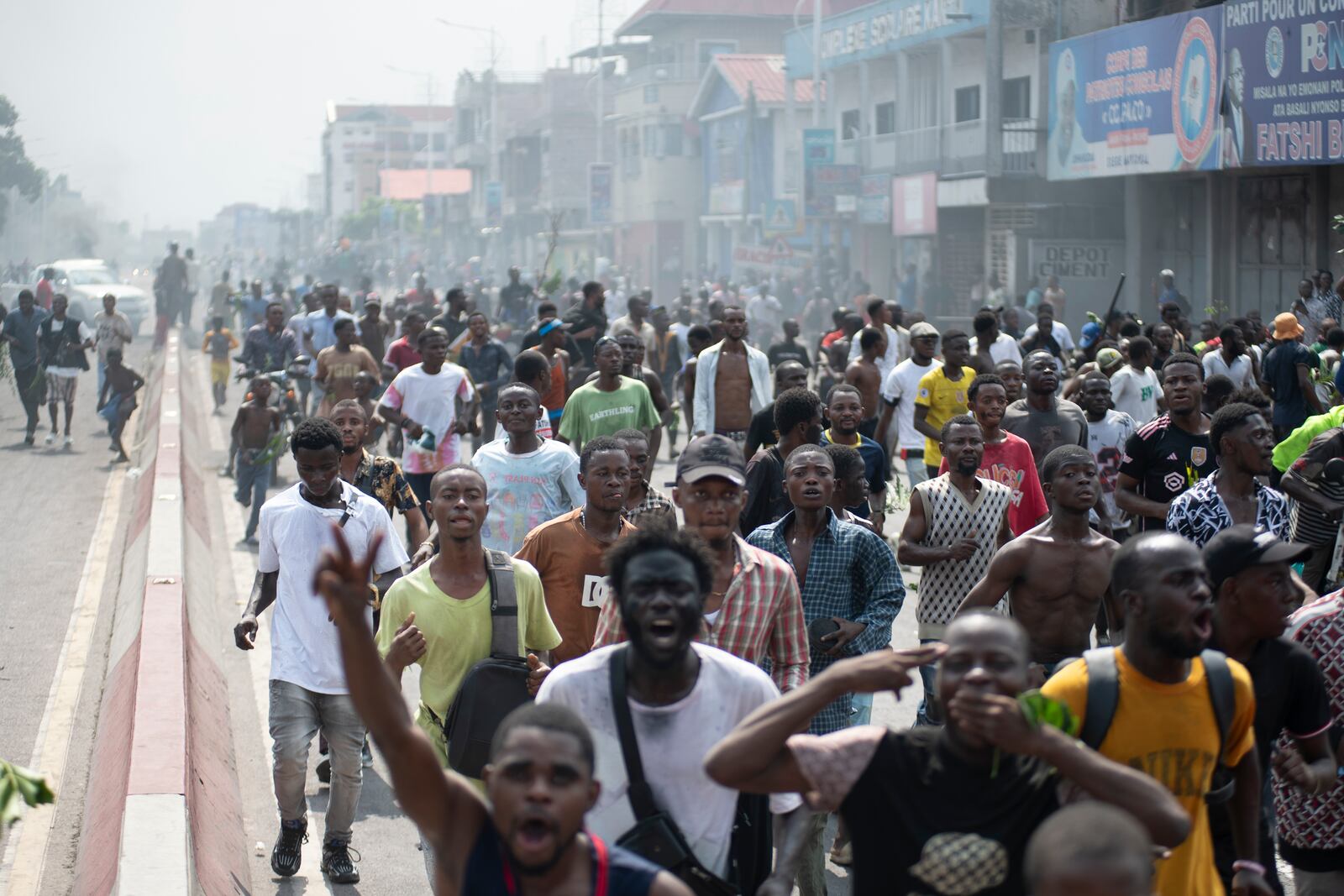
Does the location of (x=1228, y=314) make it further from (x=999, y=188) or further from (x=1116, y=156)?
(x=999, y=188)

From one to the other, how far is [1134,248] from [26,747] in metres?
24.5

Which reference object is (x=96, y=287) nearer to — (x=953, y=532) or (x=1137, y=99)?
(x=1137, y=99)

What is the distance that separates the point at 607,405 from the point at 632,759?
671cm

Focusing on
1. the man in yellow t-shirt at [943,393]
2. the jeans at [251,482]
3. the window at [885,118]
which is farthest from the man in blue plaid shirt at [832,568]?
→ the window at [885,118]

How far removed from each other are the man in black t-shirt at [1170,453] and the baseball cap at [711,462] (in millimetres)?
3241

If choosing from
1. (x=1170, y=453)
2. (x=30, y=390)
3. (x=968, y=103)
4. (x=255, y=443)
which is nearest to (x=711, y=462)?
(x=1170, y=453)

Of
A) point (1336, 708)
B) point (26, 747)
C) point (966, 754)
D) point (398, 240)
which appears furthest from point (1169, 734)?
point (398, 240)

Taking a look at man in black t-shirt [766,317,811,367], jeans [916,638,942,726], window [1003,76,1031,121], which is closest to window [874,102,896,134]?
window [1003,76,1031,121]

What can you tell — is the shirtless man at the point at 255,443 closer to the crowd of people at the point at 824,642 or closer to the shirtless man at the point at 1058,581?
the crowd of people at the point at 824,642

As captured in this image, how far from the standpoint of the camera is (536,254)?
8944cm

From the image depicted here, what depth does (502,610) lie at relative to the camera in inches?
229

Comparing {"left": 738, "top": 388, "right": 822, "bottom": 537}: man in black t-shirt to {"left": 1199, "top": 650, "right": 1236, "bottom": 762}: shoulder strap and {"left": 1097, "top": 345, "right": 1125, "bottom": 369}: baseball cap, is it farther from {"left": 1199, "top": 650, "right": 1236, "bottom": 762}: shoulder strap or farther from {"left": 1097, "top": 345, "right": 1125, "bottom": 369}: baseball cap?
{"left": 1097, "top": 345, "right": 1125, "bottom": 369}: baseball cap

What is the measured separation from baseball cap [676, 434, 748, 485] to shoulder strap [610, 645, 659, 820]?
1541 mm

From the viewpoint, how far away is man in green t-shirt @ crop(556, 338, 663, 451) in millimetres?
10477
